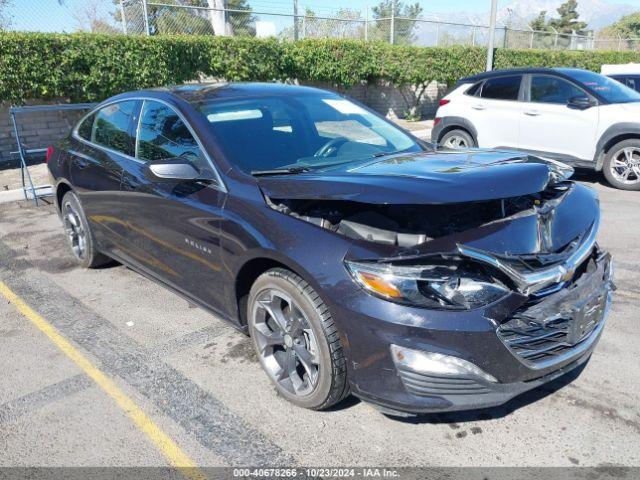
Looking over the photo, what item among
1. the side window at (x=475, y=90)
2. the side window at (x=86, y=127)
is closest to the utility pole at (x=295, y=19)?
the side window at (x=475, y=90)

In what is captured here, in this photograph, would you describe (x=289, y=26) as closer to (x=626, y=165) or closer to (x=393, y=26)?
(x=393, y=26)

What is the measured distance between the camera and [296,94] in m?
4.15

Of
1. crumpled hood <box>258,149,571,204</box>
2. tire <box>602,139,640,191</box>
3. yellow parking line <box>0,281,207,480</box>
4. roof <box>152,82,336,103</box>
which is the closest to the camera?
crumpled hood <box>258,149,571,204</box>

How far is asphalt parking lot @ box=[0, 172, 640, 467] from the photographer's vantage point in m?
2.63

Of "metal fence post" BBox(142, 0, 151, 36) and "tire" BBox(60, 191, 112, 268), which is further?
"metal fence post" BBox(142, 0, 151, 36)

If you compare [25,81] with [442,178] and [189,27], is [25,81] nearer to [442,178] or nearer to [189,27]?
[189,27]

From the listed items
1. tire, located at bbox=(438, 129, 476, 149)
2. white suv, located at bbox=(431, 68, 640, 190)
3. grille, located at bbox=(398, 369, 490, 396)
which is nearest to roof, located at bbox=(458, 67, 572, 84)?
white suv, located at bbox=(431, 68, 640, 190)

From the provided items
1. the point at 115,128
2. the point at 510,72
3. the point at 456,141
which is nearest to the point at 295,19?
the point at 456,141

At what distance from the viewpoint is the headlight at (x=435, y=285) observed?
2406 mm

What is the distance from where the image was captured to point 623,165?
7.72m

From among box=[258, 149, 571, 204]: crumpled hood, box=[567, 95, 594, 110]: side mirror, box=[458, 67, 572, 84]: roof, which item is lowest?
box=[258, 149, 571, 204]: crumpled hood

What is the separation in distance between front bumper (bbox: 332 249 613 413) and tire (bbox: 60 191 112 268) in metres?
3.31

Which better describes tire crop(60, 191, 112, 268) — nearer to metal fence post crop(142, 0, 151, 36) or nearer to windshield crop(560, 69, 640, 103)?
windshield crop(560, 69, 640, 103)

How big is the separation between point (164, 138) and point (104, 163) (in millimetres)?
893
